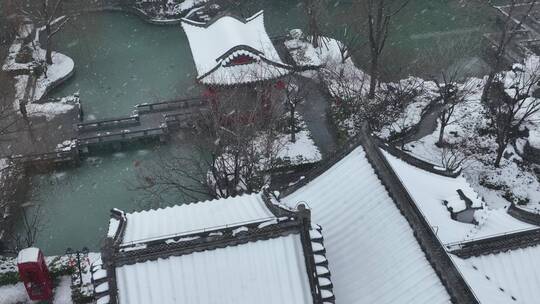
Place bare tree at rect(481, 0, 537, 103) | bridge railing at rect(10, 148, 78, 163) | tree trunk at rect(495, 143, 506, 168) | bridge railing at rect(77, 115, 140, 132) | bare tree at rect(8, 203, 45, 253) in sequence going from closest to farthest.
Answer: bare tree at rect(8, 203, 45, 253) → tree trunk at rect(495, 143, 506, 168) → bridge railing at rect(10, 148, 78, 163) → bare tree at rect(481, 0, 537, 103) → bridge railing at rect(77, 115, 140, 132)

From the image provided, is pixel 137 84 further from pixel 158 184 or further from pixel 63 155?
pixel 158 184

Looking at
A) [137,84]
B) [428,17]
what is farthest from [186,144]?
[428,17]

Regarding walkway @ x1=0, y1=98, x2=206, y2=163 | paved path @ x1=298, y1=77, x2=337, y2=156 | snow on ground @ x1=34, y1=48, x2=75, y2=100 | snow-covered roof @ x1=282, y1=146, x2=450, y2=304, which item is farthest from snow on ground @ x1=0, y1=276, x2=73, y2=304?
snow on ground @ x1=34, y1=48, x2=75, y2=100

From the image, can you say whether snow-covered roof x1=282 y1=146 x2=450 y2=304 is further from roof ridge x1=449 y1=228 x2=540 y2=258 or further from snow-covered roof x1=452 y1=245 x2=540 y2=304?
roof ridge x1=449 y1=228 x2=540 y2=258

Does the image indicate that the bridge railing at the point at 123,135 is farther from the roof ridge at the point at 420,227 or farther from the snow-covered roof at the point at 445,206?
the snow-covered roof at the point at 445,206

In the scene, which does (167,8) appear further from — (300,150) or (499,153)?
(499,153)

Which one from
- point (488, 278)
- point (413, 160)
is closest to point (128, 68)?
point (413, 160)
